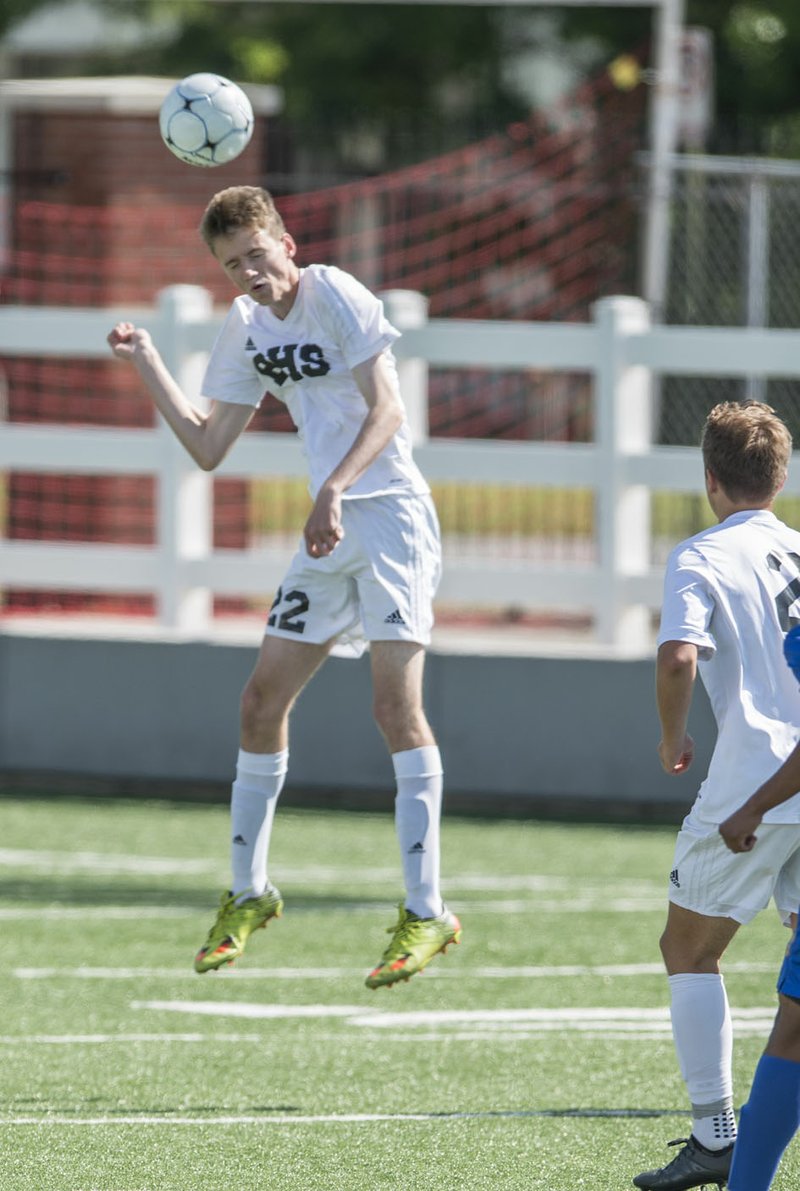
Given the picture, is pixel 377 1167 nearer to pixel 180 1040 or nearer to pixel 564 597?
pixel 180 1040

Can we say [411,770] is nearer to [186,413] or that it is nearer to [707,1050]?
[186,413]

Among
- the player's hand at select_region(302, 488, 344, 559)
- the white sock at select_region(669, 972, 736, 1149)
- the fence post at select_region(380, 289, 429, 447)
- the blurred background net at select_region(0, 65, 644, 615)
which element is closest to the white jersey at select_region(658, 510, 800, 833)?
the white sock at select_region(669, 972, 736, 1149)

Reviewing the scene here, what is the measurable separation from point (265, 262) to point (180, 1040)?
230 centimetres

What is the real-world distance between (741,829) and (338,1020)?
2.78 metres

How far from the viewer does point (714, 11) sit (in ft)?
99.6

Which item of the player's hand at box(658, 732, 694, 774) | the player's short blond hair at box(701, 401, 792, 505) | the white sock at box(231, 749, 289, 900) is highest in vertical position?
the player's short blond hair at box(701, 401, 792, 505)

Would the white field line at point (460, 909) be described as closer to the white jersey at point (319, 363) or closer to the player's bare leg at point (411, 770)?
A: the player's bare leg at point (411, 770)

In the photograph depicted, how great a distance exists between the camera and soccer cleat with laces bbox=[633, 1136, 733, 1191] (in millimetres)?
4996

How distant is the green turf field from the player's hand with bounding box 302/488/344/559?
1471mm

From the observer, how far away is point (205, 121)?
6.76 metres

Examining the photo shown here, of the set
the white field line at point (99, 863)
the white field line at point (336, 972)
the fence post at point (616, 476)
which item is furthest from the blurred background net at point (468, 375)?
the white field line at point (336, 972)

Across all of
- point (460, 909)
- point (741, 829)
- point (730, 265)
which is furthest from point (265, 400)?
point (741, 829)

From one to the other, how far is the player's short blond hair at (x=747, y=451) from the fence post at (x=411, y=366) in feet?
21.1

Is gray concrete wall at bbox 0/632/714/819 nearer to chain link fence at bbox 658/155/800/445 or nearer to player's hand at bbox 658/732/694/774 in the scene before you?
chain link fence at bbox 658/155/800/445
